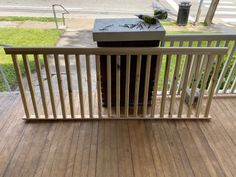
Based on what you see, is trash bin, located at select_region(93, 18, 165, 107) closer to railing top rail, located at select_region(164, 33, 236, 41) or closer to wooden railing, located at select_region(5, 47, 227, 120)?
wooden railing, located at select_region(5, 47, 227, 120)

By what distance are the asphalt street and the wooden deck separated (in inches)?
243

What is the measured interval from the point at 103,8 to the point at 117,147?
7502mm

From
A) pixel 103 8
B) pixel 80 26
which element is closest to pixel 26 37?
pixel 80 26

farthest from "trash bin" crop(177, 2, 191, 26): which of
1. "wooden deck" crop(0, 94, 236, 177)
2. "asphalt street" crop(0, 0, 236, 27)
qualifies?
"wooden deck" crop(0, 94, 236, 177)

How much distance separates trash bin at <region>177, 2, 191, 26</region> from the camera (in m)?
6.53

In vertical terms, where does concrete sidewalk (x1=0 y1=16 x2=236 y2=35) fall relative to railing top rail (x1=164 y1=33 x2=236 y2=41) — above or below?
below

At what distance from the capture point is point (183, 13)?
21.6 ft

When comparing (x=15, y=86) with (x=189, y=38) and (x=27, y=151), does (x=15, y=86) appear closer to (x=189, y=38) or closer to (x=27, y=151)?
(x=27, y=151)

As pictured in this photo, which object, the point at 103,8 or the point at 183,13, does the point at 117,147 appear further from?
the point at 103,8

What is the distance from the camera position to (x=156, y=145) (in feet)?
6.25

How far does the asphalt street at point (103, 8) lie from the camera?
7562 millimetres

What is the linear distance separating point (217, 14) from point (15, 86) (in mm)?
8230

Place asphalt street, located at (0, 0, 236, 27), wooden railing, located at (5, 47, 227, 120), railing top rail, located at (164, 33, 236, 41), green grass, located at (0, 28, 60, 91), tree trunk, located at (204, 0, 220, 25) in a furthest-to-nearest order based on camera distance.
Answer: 1. asphalt street, located at (0, 0, 236, 27)
2. tree trunk, located at (204, 0, 220, 25)
3. green grass, located at (0, 28, 60, 91)
4. railing top rail, located at (164, 33, 236, 41)
5. wooden railing, located at (5, 47, 227, 120)

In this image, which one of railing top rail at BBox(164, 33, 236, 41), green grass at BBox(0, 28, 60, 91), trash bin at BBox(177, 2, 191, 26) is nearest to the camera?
railing top rail at BBox(164, 33, 236, 41)
